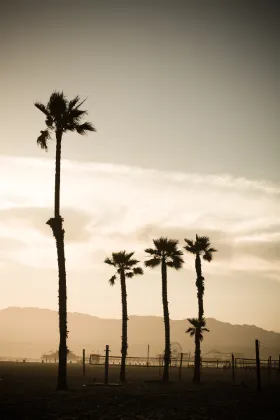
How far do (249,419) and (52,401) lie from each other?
918cm

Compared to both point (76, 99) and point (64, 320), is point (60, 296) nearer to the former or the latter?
point (64, 320)

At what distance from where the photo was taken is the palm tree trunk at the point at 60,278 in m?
21.8

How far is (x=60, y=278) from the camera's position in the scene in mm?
22906

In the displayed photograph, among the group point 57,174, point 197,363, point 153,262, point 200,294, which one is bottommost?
point 197,363

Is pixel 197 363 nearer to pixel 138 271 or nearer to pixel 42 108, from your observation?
pixel 138 271

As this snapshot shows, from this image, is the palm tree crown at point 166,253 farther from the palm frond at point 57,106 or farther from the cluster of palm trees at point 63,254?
the palm frond at point 57,106

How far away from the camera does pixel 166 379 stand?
33000mm

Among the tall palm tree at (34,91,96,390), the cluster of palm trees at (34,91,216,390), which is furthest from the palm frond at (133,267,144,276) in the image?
the tall palm tree at (34,91,96,390)

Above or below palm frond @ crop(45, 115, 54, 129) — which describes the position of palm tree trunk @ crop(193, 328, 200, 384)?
below

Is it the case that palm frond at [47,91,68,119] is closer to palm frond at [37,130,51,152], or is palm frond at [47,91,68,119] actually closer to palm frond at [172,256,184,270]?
palm frond at [37,130,51,152]

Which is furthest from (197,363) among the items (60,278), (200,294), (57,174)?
(57,174)

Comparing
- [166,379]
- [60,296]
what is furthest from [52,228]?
[166,379]

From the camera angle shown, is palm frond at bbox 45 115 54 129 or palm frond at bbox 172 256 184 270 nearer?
palm frond at bbox 45 115 54 129

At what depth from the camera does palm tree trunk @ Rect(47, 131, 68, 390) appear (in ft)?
71.5
